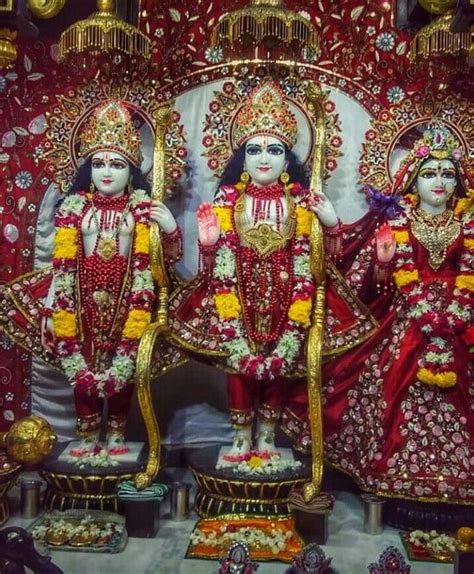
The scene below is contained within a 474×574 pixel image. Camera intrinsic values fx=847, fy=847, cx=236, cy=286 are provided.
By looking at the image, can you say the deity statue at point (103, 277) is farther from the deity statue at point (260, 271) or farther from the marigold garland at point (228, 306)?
the marigold garland at point (228, 306)

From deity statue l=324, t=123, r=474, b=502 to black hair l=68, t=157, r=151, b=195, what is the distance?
1.34 meters

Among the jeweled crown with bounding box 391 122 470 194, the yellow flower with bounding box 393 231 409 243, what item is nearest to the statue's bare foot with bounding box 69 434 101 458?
the yellow flower with bounding box 393 231 409 243

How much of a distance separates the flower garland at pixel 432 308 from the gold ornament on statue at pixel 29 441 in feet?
6.57

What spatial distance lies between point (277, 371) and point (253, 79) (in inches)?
74.4

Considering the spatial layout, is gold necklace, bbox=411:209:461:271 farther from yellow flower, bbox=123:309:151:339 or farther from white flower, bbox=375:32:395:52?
yellow flower, bbox=123:309:151:339

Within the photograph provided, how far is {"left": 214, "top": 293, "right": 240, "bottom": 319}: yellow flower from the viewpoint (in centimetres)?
465

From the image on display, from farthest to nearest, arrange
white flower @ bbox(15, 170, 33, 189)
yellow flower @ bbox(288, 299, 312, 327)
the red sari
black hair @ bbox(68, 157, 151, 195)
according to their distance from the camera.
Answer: white flower @ bbox(15, 170, 33, 189)
black hair @ bbox(68, 157, 151, 195)
yellow flower @ bbox(288, 299, 312, 327)
the red sari

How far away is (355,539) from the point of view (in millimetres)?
4469

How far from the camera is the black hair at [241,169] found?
4918 millimetres

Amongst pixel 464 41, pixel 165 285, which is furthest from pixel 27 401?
pixel 464 41

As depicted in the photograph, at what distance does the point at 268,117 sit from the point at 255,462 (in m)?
1.92

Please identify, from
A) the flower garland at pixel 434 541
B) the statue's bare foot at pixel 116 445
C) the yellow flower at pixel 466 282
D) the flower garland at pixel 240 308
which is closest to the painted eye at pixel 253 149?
the flower garland at pixel 240 308

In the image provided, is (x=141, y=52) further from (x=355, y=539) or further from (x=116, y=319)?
(x=355, y=539)

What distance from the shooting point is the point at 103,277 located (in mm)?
4715
